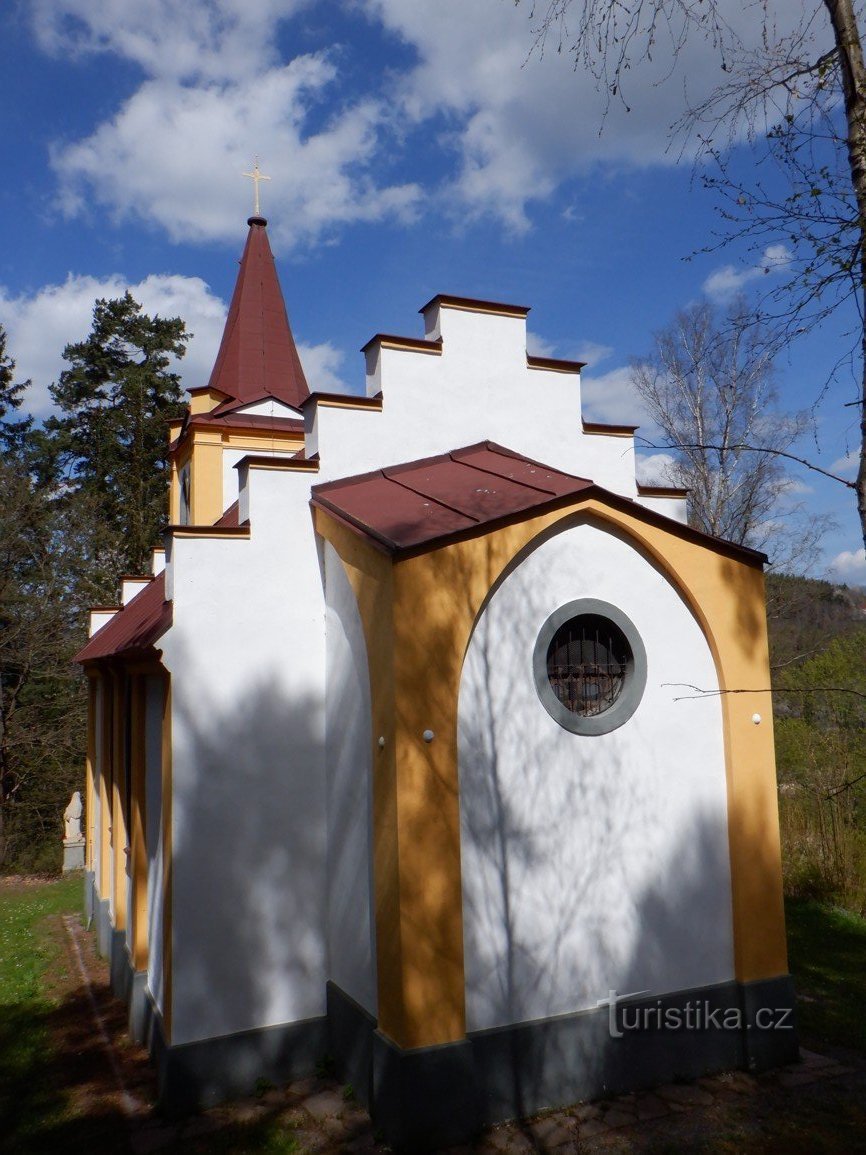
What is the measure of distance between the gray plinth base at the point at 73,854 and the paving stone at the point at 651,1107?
15.2m

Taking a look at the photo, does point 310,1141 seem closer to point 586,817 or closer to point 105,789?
point 586,817

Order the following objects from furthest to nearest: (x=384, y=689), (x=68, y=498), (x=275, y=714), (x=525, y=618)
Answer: (x=68, y=498), (x=275, y=714), (x=525, y=618), (x=384, y=689)

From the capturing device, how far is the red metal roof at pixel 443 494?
252 inches

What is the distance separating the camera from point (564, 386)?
28.5 ft

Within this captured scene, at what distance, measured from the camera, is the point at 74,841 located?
61.2ft

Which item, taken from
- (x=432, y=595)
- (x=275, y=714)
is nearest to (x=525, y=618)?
(x=432, y=595)

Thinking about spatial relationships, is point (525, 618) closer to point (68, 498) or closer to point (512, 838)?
point (512, 838)

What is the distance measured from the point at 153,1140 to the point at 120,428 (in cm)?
2372

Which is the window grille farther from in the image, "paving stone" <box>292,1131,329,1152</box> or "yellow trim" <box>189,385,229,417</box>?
"yellow trim" <box>189,385,229,417</box>

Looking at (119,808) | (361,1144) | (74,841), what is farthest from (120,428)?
(361,1144)

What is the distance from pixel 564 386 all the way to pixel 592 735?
359cm

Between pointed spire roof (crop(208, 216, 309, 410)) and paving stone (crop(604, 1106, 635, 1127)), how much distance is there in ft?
30.0

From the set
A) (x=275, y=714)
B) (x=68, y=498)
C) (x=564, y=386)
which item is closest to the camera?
(x=275, y=714)

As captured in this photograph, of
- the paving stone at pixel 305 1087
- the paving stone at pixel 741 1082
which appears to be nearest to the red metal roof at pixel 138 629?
the paving stone at pixel 305 1087
